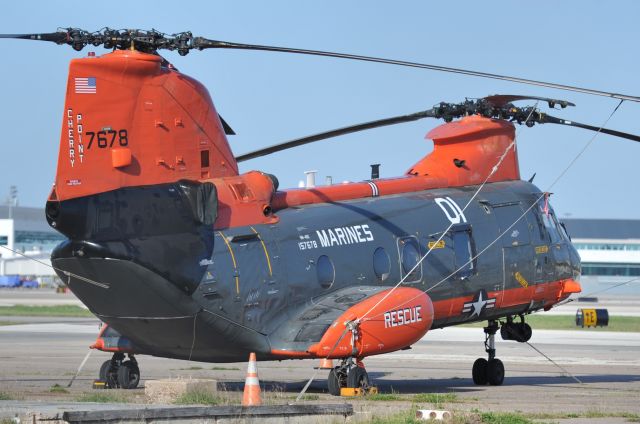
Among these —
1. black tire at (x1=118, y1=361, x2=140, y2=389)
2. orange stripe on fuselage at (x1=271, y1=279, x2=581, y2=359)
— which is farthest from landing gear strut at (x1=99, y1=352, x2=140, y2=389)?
orange stripe on fuselage at (x1=271, y1=279, x2=581, y2=359)

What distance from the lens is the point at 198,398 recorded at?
1831 cm

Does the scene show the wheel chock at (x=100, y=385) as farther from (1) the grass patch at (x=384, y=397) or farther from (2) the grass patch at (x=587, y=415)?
(2) the grass patch at (x=587, y=415)

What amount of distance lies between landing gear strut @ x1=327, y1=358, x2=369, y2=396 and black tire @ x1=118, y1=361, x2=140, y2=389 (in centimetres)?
459

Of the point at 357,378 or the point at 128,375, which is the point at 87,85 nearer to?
the point at 128,375

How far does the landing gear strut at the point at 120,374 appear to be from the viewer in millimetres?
23219

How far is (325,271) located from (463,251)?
4046mm

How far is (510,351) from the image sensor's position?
3838cm

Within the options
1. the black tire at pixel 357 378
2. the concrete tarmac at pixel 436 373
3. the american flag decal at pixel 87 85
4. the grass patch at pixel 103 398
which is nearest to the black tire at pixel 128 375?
the concrete tarmac at pixel 436 373

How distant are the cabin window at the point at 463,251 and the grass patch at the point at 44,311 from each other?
144 ft

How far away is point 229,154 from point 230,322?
11.6ft

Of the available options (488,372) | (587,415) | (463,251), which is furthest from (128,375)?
(587,415)

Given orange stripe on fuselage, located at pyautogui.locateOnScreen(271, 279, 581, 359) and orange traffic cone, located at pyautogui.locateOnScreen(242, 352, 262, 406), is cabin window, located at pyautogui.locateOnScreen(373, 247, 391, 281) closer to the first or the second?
orange stripe on fuselage, located at pyautogui.locateOnScreen(271, 279, 581, 359)

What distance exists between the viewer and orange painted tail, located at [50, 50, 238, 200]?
19.7m

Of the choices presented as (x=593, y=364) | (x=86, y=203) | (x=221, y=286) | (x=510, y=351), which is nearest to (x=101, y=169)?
(x=86, y=203)
